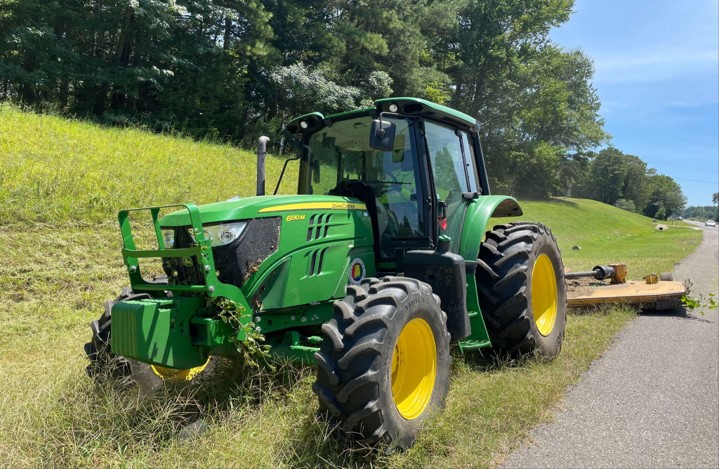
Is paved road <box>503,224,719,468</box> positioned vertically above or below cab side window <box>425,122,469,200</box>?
below

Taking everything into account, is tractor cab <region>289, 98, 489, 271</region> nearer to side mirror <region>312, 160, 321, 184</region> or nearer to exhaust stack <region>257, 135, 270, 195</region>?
side mirror <region>312, 160, 321, 184</region>

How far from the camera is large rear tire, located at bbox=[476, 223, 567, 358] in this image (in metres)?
4.31

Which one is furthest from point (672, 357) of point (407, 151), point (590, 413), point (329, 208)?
point (329, 208)

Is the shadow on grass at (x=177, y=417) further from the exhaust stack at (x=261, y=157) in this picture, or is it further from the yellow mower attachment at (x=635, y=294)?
the yellow mower attachment at (x=635, y=294)

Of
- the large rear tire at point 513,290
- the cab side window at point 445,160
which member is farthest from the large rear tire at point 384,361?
the cab side window at point 445,160

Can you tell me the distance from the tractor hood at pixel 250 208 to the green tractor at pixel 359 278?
0.5 inches

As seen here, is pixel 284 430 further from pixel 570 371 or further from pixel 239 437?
pixel 570 371

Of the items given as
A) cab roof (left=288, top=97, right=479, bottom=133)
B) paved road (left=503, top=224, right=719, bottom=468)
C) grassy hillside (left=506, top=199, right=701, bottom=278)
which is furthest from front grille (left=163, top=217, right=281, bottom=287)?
grassy hillside (left=506, top=199, right=701, bottom=278)

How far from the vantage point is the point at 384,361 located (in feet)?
9.25

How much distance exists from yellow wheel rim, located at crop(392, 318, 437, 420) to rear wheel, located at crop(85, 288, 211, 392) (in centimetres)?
144

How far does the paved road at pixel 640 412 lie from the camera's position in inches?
125

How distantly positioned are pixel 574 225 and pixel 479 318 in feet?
93.0

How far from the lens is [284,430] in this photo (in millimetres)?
3045

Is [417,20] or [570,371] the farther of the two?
[417,20]
